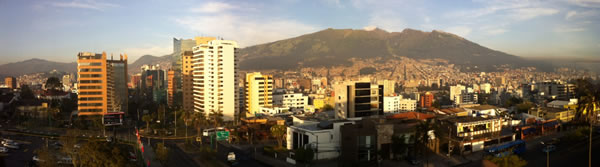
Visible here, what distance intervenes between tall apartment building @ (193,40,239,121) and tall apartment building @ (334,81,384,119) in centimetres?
1661

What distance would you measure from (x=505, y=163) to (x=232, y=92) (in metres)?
36.7

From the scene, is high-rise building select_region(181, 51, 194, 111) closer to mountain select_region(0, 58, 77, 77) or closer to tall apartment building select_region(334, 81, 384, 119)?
tall apartment building select_region(334, 81, 384, 119)

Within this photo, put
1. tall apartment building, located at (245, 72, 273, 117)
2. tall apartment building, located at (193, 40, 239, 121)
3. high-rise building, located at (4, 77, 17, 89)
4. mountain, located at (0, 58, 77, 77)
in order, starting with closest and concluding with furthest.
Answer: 1. tall apartment building, located at (193, 40, 239, 121)
2. tall apartment building, located at (245, 72, 273, 117)
3. high-rise building, located at (4, 77, 17, 89)
4. mountain, located at (0, 58, 77, 77)

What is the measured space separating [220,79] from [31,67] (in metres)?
132

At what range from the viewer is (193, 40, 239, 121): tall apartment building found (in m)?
51.5

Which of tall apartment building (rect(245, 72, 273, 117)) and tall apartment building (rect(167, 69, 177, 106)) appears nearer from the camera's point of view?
tall apartment building (rect(245, 72, 273, 117))

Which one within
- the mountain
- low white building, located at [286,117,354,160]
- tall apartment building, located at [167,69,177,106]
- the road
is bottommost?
the road

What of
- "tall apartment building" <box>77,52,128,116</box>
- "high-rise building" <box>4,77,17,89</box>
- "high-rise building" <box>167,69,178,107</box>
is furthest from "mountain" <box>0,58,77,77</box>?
"tall apartment building" <box>77,52,128,116</box>

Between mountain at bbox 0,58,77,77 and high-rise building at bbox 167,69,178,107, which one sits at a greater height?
mountain at bbox 0,58,77,77

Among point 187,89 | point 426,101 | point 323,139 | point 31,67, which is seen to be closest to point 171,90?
point 187,89

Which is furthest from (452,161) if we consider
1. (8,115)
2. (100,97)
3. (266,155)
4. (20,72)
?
(20,72)

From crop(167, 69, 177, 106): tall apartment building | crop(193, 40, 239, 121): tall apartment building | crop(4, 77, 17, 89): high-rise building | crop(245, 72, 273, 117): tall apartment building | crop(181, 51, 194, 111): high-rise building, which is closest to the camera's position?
crop(193, 40, 239, 121): tall apartment building

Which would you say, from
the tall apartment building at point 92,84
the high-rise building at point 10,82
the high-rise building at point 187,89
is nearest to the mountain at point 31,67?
the high-rise building at point 10,82

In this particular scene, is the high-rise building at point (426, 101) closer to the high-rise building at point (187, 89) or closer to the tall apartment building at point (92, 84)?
the high-rise building at point (187, 89)
